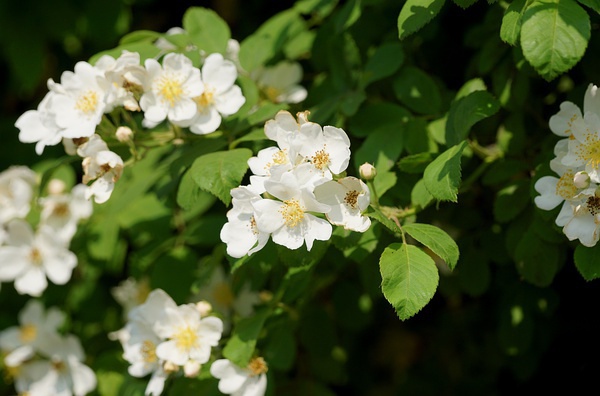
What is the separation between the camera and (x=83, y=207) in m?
2.34

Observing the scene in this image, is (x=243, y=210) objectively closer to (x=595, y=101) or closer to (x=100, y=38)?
(x=595, y=101)

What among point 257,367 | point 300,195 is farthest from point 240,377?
point 300,195

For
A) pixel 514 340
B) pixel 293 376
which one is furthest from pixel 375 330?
pixel 514 340

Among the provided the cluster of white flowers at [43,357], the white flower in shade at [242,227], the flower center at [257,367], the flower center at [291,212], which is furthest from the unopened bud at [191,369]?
the cluster of white flowers at [43,357]

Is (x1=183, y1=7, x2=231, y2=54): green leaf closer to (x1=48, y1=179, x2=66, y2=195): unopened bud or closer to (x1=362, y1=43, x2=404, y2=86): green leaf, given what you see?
(x1=362, y1=43, x2=404, y2=86): green leaf

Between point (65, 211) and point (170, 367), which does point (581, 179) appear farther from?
point (65, 211)

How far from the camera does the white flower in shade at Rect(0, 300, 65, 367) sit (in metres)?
2.36

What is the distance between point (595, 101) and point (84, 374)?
63.8 inches

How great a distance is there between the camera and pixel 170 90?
1617 mm

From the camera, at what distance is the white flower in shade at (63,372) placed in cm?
219

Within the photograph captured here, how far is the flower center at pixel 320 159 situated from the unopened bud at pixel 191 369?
0.56 metres

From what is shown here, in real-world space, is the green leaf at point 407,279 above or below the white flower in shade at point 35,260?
above

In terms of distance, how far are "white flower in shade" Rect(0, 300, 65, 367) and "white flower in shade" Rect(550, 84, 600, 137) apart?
165cm

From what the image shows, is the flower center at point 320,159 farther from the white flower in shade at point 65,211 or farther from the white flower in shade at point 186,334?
the white flower in shade at point 65,211
